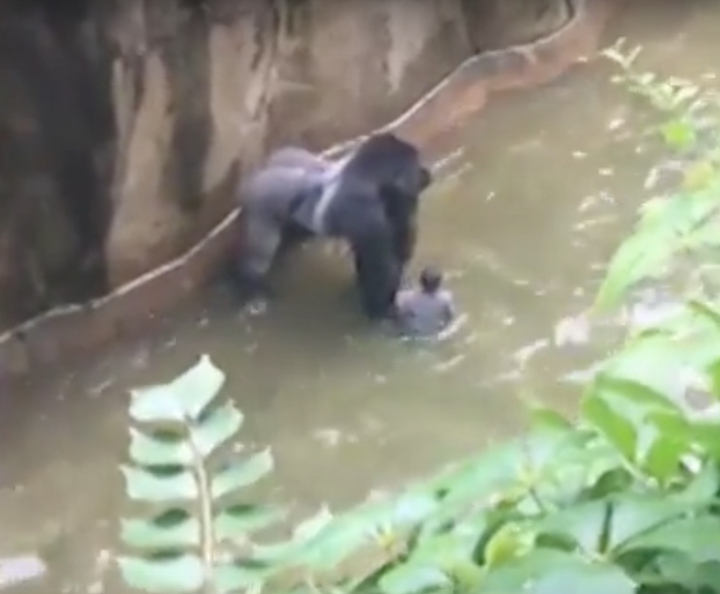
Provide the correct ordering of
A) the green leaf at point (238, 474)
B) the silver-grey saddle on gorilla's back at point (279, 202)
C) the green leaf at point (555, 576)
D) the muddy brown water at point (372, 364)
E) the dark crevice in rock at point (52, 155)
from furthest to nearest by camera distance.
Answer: the silver-grey saddle on gorilla's back at point (279, 202)
the dark crevice in rock at point (52, 155)
the muddy brown water at point (372, 364)
the green leaf at point (238, 474)
the green leaf at point (555, 576)

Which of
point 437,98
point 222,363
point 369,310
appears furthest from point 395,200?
point 437,98

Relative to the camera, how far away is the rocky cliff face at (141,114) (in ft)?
9.75

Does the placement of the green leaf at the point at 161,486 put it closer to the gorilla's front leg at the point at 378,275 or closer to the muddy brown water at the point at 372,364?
the muddy brown water at the point at 372,364

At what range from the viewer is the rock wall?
298cm

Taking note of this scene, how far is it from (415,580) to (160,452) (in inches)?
5.4

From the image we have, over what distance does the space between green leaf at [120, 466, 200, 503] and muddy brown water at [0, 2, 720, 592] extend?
1.74 metres

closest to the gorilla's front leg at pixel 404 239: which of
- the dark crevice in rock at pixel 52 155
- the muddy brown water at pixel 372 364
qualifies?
the muddy brown water at pixel 372 364

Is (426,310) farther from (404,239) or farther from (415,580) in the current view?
(415,580)

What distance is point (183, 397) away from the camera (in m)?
0.77

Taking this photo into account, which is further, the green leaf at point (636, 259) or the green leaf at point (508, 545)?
the green leaf at point (636, 259)

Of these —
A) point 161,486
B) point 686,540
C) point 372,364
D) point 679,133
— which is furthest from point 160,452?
point 372,364

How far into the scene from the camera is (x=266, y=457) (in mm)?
765

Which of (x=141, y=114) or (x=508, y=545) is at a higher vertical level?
(x=141, y=114)

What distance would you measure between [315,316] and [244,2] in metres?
0.73
